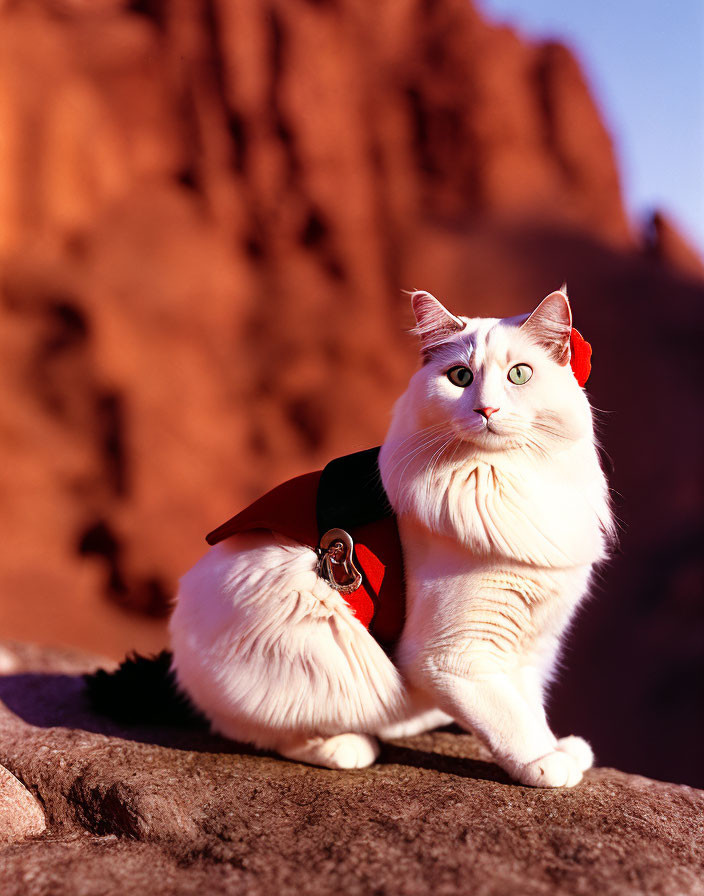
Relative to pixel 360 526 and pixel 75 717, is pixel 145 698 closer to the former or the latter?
pixel 75 717

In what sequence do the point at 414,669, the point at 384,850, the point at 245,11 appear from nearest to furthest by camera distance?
1. the point at 384,850
2. the point at 414,669
3. the point at 245,11

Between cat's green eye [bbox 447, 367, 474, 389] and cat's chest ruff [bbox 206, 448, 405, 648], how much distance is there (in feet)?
0.82

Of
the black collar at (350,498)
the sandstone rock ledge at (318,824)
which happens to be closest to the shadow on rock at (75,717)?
the sandstone rock ledge at (318,824)

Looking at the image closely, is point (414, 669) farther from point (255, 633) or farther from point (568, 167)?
point (568, 167)

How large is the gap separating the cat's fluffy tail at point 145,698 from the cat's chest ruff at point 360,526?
50 cm

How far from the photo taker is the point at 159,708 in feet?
5.56

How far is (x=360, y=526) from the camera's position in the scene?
54.6 inches

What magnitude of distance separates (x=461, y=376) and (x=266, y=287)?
5.72 metres

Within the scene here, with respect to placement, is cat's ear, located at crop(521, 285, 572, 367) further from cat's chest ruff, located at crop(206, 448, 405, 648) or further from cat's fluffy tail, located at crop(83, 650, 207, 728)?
cat's fluffy tail, located at crop(83, 650, 207, 728)

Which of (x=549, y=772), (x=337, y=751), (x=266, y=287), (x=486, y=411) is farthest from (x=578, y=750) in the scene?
(x=266, y=287)

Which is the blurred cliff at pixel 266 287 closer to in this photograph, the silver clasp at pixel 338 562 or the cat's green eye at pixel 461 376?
the silver clasp at pixel 338 562

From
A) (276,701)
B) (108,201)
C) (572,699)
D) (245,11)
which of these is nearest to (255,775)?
(276,701)

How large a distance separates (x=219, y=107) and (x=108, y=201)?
1346 millimetres

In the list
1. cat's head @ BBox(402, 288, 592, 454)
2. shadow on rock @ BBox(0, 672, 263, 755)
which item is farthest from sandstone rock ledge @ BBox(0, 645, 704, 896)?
cat's head @ BBox(402, 288, 592, 454)
